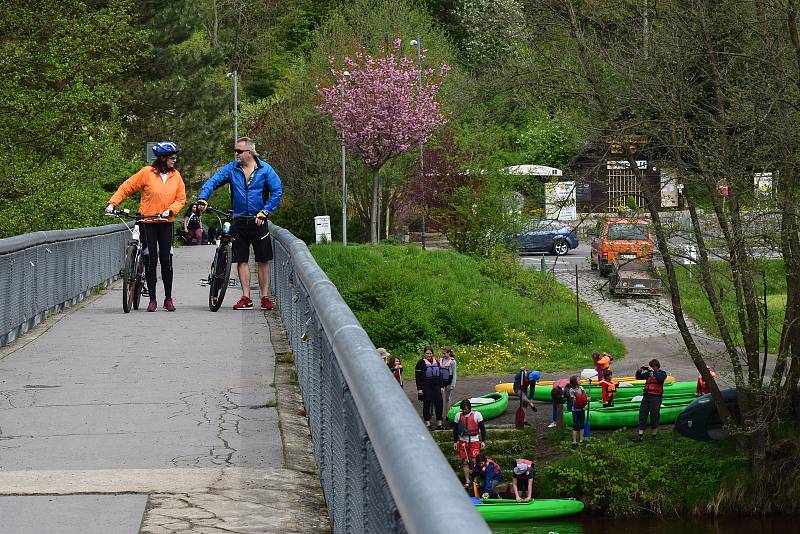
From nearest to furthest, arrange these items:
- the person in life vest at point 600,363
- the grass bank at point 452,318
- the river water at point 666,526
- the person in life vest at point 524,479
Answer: the river water at point 666,526
the person in life vest at point 524,479
the person in life vest at point 600,363
the grass bank at point 452,318

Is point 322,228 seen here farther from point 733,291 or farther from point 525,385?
point 733,291

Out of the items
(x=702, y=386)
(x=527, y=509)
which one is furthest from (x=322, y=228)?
(x=527, y=509)

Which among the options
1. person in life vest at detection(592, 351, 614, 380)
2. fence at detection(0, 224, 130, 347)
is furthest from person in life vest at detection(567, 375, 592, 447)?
fence at detection(0, 224, 130, 347)

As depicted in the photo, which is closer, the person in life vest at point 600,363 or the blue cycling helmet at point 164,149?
the blue cycling helmet at point 164,149

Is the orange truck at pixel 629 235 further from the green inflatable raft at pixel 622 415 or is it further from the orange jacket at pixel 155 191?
the orange jacket at pixel 155 191

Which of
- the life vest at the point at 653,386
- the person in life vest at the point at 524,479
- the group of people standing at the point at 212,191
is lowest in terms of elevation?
the person in life vest at the point at 524,479

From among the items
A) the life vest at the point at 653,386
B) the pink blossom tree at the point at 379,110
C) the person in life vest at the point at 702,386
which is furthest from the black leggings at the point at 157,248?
the pink blossom tree at the point at 379,110

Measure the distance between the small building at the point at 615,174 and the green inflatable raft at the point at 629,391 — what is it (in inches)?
273

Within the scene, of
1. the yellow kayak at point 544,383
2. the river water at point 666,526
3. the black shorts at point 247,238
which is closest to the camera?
the black shorts at point 247,238

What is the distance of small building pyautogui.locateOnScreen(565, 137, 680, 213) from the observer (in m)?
29.7

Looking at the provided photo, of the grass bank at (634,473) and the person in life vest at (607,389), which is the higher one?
the person in life vest at (607,389)

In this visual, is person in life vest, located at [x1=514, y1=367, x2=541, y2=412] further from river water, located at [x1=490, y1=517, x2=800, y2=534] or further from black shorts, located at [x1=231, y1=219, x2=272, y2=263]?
black shorts, located at [x1=231, y1=219, x2=272, y2=263]

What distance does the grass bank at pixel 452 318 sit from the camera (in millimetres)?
43375

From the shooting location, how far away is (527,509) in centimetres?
3003
